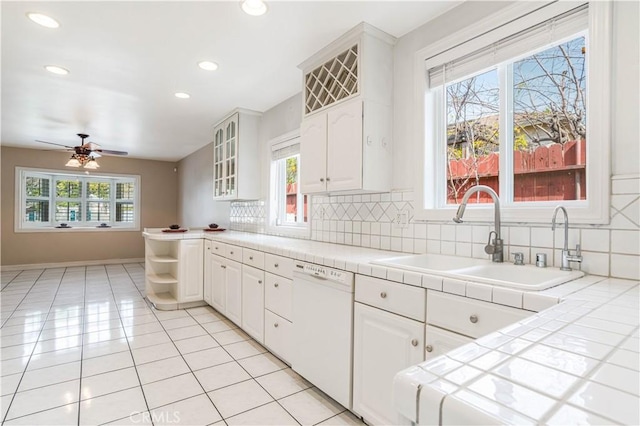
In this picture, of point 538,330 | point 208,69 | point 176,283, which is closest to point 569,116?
point 538,330

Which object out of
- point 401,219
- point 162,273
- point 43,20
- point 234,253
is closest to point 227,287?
point 234,253

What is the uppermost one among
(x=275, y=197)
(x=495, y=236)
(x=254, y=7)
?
(x=254, y=7)

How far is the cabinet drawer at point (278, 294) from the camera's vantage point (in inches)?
92.9

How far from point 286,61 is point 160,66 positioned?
114 cm

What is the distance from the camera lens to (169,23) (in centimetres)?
223

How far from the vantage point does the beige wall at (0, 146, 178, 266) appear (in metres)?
6.26

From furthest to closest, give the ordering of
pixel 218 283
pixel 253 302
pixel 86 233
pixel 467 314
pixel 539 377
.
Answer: pixel 86 233 < pixel 218 283 < pixel 253 302 < pixel 467 314 < pixel 539 377

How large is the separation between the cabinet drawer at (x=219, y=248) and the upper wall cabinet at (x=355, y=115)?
146cm

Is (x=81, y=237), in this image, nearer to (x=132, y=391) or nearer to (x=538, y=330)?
(x=132, y=391)

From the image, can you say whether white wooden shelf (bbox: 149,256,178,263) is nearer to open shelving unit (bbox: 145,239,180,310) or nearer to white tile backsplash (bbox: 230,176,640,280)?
open shelving unit (bbox: 145,239,180,310)

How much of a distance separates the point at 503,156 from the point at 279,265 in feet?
5.52

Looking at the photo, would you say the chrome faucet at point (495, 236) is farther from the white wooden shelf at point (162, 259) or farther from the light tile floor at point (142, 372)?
the white wooden shelf at point (162, 259)

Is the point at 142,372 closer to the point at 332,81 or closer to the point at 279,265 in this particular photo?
the point at 279,265

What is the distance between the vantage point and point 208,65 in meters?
2.86
